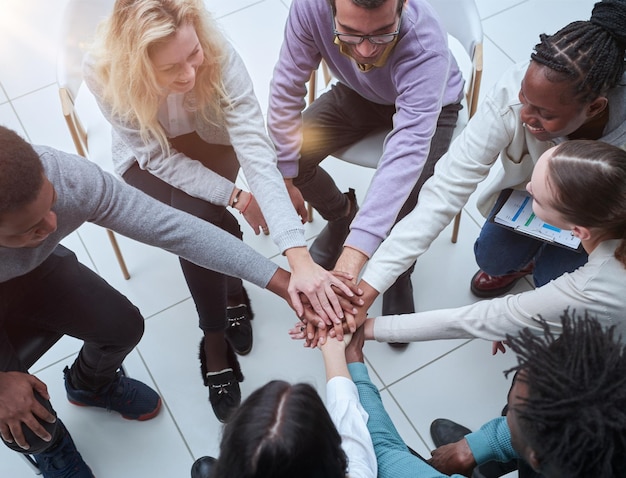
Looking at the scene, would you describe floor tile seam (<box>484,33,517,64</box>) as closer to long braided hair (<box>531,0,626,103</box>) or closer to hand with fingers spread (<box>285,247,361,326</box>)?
long braided hair (<box>531,0,626,103</box>)

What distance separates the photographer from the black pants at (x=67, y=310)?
146cm

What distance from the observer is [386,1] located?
4.57ft

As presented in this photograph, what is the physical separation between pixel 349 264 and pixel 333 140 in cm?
42

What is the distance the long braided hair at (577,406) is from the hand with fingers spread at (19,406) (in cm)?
101

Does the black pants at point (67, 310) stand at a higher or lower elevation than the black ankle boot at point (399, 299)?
higher

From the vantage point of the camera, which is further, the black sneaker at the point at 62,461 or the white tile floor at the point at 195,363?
the white tile floor at the point at 195,363

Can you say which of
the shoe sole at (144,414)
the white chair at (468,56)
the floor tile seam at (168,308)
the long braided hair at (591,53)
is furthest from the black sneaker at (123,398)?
the long braided hair at (591,53)

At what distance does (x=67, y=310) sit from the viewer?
1509 millimetres

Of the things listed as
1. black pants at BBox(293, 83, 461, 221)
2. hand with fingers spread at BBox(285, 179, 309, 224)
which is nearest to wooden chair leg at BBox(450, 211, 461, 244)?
black pants at BBox(293, 83, 461, 221)

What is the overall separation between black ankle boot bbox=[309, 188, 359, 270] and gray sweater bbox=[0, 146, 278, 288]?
1.99 feet

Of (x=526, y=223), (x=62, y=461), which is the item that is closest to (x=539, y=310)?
(x=526, y=223)

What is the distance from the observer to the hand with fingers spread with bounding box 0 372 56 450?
135 cm

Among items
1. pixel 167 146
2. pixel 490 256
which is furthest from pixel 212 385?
pixel 490 256

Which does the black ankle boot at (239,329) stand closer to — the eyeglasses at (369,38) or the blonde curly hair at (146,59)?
the blonde curly hair at (146,59)
